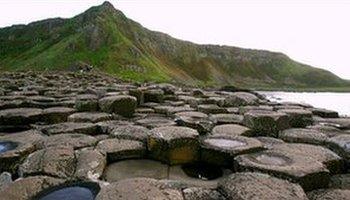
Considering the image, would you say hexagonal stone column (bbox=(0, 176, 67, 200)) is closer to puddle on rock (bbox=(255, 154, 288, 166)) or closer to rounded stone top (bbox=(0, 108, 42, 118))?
puddle on rock (bbox=(255, 154, 288, 166))

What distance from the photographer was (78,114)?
5.70 metres

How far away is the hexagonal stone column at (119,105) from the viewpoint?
236 inches

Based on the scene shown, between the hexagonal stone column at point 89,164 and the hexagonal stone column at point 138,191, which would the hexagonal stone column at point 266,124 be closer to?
the hexagonal stone column at point 89,164

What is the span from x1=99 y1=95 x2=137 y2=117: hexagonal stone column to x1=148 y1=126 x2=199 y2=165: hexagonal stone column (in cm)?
217

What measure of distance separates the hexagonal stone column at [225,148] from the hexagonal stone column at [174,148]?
A: 0.11 m

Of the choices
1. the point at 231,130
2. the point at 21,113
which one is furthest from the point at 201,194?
the point at 21,113

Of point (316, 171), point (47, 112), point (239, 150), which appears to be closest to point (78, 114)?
point (47, 112)

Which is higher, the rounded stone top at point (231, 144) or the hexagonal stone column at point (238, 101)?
the rounded stone top at point (231, 144)

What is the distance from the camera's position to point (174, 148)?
3842 millimetres

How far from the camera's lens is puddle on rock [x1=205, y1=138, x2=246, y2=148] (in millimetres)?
3908

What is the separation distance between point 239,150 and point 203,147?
0.41 metres

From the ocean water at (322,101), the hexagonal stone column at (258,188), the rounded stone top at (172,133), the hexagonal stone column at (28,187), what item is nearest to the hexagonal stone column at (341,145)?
the hexagonal stone column at (258,188)

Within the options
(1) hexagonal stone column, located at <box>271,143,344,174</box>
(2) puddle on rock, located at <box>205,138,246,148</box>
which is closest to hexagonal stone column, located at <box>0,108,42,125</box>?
(2) puddle on rock, located at <box>205,138,246,148</box>

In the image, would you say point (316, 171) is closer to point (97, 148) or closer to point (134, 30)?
point (97, 148)
